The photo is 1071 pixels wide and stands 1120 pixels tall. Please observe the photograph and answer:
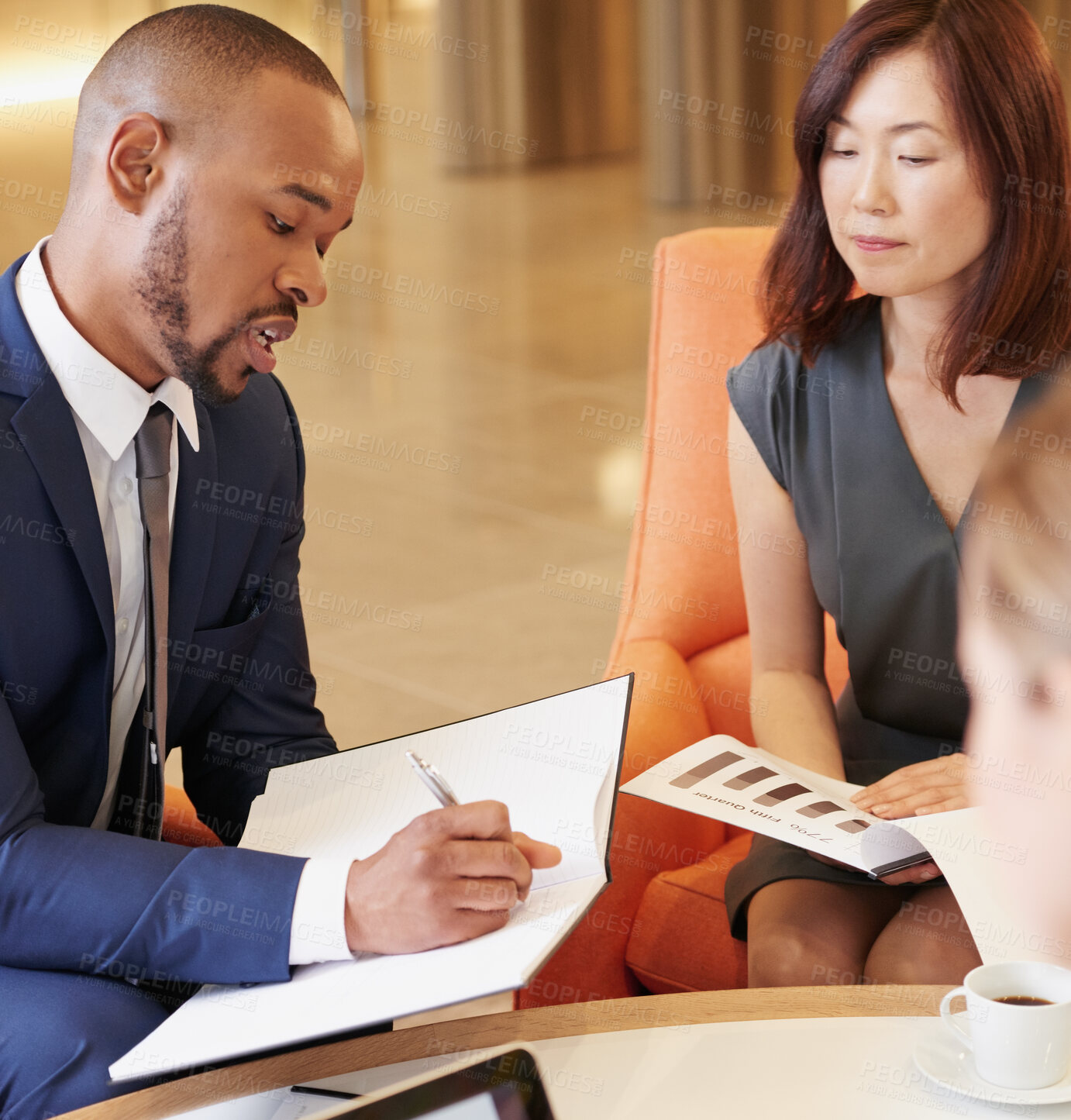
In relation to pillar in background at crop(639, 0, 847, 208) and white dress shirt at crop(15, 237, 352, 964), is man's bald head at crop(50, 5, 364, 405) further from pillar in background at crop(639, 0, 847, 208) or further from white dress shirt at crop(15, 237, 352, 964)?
pillar in background at crop(639, 0, 847, 208)

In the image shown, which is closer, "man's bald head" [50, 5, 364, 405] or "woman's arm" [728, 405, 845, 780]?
"man's bald head" [50, 5, 364, 405]

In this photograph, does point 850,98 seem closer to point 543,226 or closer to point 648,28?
point 543,226

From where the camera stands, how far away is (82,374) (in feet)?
4.92

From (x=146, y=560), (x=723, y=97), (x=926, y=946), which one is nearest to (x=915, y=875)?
(x=926, y=946)

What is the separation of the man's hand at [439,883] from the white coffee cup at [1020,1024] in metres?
0.38

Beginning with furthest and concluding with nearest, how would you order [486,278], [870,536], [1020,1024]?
1. [486,278]
2. [870,536]
3. [1020,1024]

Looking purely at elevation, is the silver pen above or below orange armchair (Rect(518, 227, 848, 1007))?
below

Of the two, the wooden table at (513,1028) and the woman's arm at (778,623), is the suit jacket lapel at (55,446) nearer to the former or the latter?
the wooden table at (513,1028)

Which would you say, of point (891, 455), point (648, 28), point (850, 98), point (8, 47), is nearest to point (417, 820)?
point (891, 455)

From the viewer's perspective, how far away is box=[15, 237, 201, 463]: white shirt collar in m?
1.49

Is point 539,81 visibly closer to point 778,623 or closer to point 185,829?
point 778,623

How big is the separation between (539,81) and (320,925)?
34.7 ft

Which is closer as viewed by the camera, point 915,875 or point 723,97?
point 915,875

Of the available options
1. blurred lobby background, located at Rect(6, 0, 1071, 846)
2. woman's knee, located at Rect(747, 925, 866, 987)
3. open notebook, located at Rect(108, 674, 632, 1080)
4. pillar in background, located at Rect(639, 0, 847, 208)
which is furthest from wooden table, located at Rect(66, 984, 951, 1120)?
pillar in background, located at Rect(639, 0, 847, 208)
